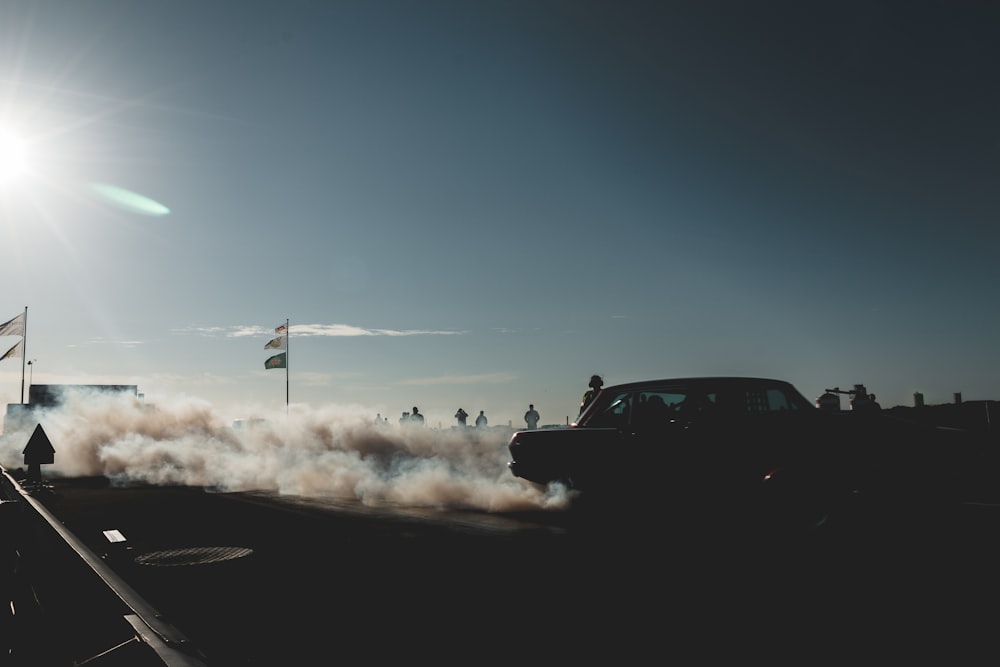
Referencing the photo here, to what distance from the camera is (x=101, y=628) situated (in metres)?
4.43

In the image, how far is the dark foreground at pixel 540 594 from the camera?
394 centimetres

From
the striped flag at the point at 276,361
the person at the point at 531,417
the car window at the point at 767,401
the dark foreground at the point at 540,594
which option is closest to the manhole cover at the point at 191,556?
the dark foreground at the point at 540,594

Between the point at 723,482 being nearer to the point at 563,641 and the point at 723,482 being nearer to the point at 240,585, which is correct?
the point at 563,641

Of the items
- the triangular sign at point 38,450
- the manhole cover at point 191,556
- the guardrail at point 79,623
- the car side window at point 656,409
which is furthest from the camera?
the triangular sign at point 38,450

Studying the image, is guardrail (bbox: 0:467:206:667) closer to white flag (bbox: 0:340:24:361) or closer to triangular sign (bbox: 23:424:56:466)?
triangular sign (bbox: 23:424:56:466)

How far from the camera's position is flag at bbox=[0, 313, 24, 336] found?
31.0 meters

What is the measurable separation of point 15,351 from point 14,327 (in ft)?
3.67

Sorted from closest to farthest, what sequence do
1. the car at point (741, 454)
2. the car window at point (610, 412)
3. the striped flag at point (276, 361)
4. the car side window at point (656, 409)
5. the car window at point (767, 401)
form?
the car at point (741, 454) < the car window at point (767, 401) < the car side window at point (656, 409) < the car window at point (610, 412) < the striped flag at point (276, 361)

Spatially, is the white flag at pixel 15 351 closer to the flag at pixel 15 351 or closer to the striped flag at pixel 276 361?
the flag at pixel 15 351

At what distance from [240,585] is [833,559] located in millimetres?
5118

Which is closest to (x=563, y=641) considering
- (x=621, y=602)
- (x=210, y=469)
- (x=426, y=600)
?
(x=621, y=602)

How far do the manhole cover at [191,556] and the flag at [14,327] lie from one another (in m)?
29.7

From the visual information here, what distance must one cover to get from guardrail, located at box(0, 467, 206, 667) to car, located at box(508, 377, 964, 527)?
4883mm

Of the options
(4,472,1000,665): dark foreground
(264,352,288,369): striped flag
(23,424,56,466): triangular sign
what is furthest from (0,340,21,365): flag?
(4,472,1000,665): dark foreground
